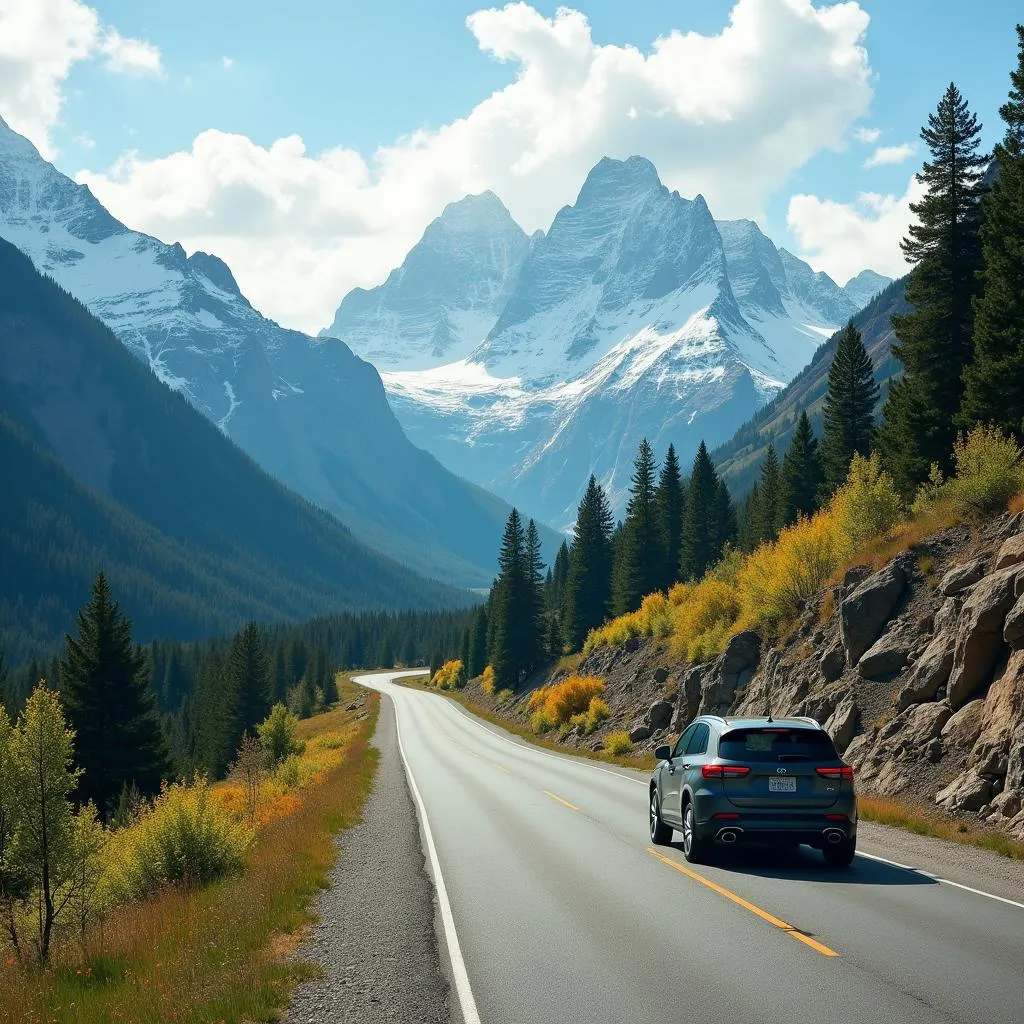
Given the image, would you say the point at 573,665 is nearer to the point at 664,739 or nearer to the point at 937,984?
the point at 664,739

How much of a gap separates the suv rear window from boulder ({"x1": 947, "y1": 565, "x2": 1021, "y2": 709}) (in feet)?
20.8

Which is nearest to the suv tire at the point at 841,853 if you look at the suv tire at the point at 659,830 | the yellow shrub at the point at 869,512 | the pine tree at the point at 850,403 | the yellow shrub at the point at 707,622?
Answer: the suv tire at the point at 659,830

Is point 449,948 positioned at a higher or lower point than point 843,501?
lower

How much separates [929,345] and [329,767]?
90.3 ft

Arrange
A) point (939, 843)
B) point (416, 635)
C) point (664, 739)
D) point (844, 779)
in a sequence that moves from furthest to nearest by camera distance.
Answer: point (416, 635)
point (664, 739)
point (939, 843)
point (844, 779)

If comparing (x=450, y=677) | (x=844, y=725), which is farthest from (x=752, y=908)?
(x=450, y=677)

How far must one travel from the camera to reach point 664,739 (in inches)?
1371

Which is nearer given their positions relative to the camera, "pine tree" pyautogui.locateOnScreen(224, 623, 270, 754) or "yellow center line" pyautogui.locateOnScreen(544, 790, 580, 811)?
"yellow center line" pyautogui.locateOnScreen(544, 790, 580, 811)

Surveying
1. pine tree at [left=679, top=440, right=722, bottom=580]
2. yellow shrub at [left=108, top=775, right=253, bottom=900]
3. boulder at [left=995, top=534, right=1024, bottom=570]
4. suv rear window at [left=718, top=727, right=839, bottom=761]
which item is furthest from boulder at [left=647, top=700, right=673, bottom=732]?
pine tree at [left=679, top=440, right=722, bottom=580]

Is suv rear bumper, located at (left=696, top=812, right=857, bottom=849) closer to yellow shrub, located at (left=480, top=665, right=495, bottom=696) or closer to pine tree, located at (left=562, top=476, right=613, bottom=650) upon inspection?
pine tree, located at (left=562, top=476, right=613, bottom=650)

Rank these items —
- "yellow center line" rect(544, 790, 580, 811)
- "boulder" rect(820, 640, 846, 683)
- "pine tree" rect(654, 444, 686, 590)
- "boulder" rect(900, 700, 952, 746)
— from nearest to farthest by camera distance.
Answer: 1. "boulder" rect(900, 700, 952, 746)
2. "yellow center line" rect(544, 790, 580, 811)
3. "boulder" rect(820, 640, 846, 683)
4. "pine tree" rect(654, 444, 686, 590)

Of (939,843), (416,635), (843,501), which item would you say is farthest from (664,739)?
(416,635)

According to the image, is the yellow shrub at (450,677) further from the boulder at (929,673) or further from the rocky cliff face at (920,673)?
the boulder at (929,673)

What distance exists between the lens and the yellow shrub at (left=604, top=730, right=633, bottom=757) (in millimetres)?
36406
